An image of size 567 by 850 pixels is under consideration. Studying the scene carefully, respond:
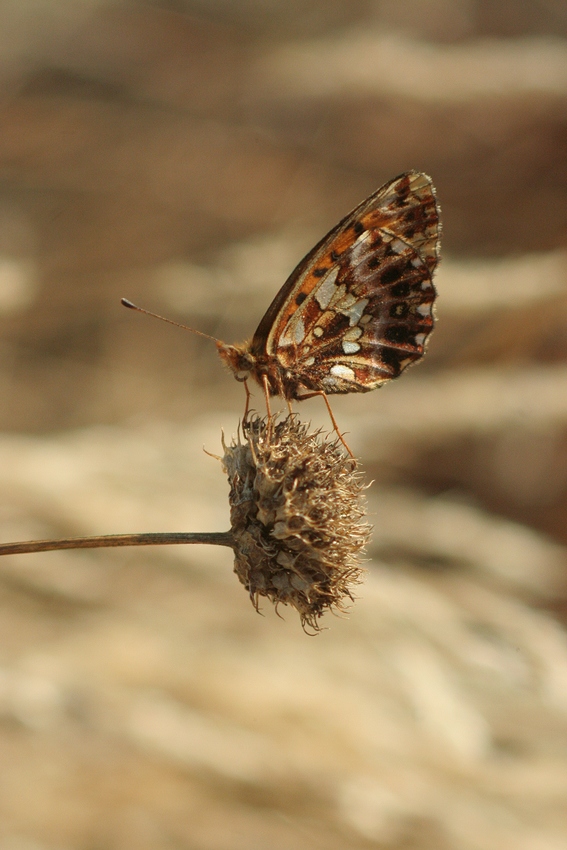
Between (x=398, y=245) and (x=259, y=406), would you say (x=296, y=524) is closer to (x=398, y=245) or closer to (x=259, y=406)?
(x=398, y=245)

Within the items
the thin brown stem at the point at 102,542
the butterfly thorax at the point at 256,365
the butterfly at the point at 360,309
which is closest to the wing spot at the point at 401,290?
the butterfly at the point at 360,309

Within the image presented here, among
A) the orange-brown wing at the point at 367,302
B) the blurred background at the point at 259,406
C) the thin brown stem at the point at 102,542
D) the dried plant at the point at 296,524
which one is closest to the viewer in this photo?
the thin brown stem at the point at 102,542

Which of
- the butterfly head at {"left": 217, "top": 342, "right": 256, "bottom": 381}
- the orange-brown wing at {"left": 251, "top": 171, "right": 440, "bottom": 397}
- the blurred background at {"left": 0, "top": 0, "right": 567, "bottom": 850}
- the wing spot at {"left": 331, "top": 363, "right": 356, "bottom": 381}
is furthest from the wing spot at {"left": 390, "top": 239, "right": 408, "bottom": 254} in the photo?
the blurred background at {"left": 0, "top": 0, "right": 567, "bottom": 850}

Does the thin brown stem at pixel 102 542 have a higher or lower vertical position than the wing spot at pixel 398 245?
lower

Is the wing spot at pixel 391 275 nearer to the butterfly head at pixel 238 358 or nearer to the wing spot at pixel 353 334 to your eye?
the wing spot at pixel 353 334

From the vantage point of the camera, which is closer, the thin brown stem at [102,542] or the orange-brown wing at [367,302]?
the thin brown stem at [102,542]

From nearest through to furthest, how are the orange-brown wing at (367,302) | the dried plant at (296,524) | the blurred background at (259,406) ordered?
the dried plant at (296,524)
the orange-brown wing at (367,302)
the blurred background at (259,406)

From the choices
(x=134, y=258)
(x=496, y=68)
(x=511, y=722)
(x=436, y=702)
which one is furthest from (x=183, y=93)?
(x=511, y=722)

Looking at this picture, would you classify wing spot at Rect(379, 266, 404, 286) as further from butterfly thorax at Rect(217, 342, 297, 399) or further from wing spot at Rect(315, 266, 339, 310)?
butterfly thorax at Rect(217, 342, 297, 399)
